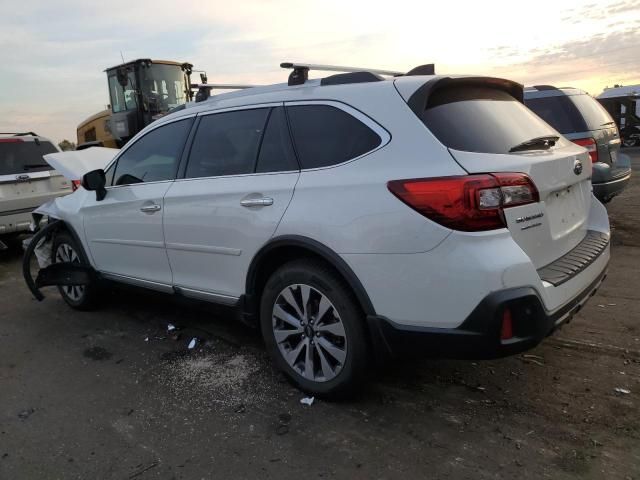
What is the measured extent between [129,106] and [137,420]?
416 inches

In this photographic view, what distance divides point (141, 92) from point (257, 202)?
1005 cm

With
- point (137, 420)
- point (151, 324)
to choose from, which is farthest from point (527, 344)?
point (151, 324)

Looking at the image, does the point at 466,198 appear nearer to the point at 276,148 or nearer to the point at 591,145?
the point at 276,148

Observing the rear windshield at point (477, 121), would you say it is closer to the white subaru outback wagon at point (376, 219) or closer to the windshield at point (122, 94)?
the white subaru outback wagon at point (376, 219)

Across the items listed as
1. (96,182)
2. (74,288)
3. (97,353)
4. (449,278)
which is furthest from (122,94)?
(449,278)

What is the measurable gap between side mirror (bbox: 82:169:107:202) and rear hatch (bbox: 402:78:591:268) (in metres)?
2.99

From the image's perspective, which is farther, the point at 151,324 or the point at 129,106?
the point at 129,106

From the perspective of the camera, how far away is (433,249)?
249 centimetres

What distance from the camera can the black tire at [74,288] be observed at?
16.7 ft

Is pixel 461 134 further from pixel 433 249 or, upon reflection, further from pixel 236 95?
pixel 236 95

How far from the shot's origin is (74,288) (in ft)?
17.3

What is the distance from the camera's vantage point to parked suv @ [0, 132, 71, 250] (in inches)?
292

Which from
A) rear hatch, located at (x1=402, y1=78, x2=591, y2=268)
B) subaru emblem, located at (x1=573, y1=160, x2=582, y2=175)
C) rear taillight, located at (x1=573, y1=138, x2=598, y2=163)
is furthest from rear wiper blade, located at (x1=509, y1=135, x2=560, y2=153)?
rear taillight, located at (x1=573, y1=138, x2=598, y2=163)

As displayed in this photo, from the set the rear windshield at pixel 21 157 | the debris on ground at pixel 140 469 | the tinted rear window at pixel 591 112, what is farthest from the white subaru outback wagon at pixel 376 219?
the rear windshield at pixel 21 157
